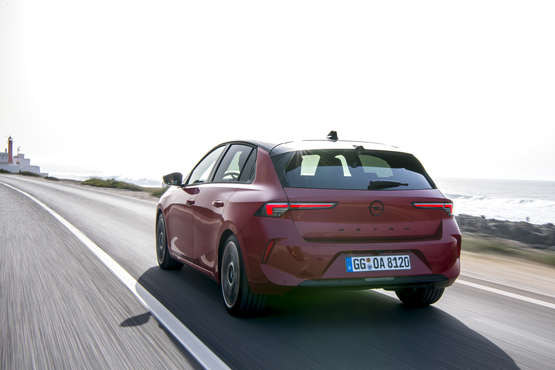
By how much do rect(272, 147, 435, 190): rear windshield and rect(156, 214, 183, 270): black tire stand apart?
2.83 metres

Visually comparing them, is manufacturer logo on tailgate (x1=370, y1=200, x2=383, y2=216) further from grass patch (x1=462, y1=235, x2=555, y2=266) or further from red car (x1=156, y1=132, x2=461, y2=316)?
grass patch (x1=462, y1=235, x2=555, y2=266)

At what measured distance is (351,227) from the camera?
12.6 feet

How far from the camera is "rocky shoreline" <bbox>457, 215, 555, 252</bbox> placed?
9677 millimetres

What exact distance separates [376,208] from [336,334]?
104 centimetres

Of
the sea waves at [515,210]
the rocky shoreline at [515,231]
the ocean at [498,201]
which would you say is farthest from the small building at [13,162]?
the rocky shoreline at [515,231]

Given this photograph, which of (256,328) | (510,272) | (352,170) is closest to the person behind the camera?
(256,328)

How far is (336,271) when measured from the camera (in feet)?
12.3

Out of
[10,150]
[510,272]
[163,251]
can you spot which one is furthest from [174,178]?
[10,150]

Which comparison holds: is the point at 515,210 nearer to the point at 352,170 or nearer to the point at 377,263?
the point at 352,170

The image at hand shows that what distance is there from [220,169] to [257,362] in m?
2.59

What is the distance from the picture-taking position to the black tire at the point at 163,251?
645 centimetres

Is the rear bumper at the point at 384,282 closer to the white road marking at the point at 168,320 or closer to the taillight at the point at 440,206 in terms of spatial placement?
the taillight at the point at 440,206

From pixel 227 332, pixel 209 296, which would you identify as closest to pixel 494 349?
pixel 227 332

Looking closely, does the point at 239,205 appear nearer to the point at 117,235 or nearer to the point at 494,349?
the point at 494,349
